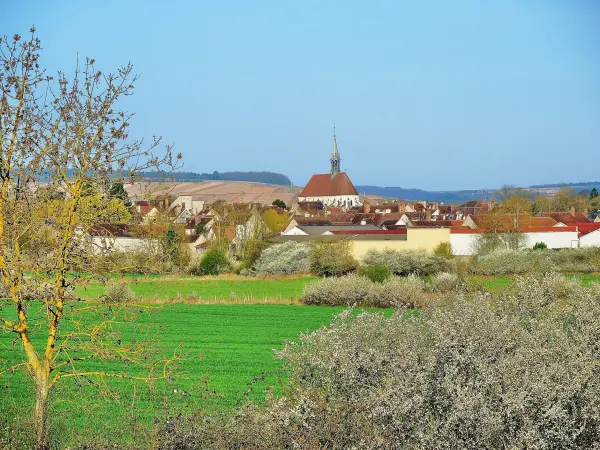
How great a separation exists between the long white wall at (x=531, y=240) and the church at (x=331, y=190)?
4110 inches

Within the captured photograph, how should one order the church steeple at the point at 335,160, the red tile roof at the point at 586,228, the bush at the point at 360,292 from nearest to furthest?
the bush at the point at 360,292
the red tile roof at the point at 586,228
the church steeple at the point at 335,160

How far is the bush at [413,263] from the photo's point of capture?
4588 centimetres

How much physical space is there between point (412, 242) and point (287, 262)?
8.74 meters

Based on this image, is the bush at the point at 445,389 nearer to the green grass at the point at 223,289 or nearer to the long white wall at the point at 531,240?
the green grass at the point at 223,289

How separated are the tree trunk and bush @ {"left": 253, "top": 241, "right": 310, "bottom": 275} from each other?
128 feet

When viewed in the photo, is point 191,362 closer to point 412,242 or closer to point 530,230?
point 412,242

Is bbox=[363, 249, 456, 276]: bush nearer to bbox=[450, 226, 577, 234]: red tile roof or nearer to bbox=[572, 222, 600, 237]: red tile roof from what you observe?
bbox=[450, 226, 577, 234]: red tile roof

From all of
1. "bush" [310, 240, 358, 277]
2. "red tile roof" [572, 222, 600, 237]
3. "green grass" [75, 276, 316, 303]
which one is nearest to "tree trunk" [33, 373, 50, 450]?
"green grass" [75, 276, 316, 303]

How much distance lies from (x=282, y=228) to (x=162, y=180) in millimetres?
61881

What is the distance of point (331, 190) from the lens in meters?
168

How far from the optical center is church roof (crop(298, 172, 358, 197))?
16725 centimetres

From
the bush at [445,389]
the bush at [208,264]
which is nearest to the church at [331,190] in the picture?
the bush at [208,264]

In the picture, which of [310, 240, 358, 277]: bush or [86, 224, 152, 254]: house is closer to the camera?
[86, 224, 152, 254]: house

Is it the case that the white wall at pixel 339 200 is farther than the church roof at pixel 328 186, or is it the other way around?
the church roof at pixel 328 186
